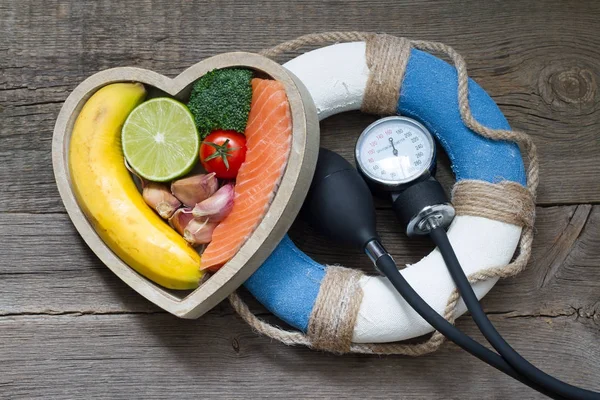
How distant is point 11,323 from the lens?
4.50ft

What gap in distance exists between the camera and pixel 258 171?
1.20 m

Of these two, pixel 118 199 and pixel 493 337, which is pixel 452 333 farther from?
pixel 118 199

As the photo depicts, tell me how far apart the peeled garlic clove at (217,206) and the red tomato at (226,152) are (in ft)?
0.13

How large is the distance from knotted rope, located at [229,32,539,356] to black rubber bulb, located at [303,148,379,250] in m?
0.07

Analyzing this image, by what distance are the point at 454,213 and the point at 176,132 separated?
1.73ft

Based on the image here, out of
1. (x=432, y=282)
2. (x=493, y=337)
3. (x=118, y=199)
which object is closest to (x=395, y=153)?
(x=432, y=282)

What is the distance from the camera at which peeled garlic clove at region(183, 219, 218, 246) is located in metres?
1.23

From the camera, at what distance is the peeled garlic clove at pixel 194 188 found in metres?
1.22

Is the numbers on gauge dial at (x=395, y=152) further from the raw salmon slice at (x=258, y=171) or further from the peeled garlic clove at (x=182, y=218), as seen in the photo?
the peeled garlic clove at (x=182, y=218)

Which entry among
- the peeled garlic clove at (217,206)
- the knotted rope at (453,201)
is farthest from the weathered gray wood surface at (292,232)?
the peeled garlic clove at (217,206)

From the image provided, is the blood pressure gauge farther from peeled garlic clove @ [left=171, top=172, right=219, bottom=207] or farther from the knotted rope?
peeled garlic clove @ [left=171, top=172, right=219, bottom=207]

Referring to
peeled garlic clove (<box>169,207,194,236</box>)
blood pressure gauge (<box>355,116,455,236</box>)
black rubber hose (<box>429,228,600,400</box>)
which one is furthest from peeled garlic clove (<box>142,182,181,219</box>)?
black rubber hose (<box>429,228,600,400</box>)

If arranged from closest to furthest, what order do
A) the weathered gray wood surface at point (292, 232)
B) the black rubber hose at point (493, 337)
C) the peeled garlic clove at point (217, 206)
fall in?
the black rubber hose at point (493, 337) → the peeled garlic clove at point (217, 206) → the weathered gray wood surface at point (292, 232)

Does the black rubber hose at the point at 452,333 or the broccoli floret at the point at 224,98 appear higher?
the broccoli floret at the point at 224,98
